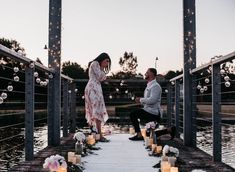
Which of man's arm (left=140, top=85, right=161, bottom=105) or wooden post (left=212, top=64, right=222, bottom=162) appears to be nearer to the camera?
wooden post (left=212, top=64, right=222, bottom=162)

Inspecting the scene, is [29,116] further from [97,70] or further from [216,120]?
[97,70]

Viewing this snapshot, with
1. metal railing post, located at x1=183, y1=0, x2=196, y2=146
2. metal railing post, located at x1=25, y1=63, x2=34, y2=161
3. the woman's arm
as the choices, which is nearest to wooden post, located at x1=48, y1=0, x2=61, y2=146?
the woman's arm

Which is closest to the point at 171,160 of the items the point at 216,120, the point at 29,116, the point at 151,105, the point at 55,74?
the point at 216,120

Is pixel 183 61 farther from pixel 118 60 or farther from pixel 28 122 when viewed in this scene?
pixel 118 60

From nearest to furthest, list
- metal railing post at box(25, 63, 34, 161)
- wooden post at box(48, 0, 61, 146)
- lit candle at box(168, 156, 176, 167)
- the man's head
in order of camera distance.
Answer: lit candle at box(168, 156, 176, 167), metal railing post at box(25, 63, 34, 161), wooden post at box(48, 0, 61, 146), the man's head

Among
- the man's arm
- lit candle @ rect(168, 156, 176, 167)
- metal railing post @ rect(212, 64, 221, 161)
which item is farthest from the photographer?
the man's arm

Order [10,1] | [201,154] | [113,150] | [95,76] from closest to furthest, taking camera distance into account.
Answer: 1. [201,154]
2. [113,150]
3. [95,76]
4. [10,1]

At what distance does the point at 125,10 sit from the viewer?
46.1 feet

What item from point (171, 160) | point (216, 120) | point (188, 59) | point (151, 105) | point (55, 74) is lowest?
point (171, 160)

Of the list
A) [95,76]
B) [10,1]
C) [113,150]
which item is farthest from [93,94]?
[10,1]

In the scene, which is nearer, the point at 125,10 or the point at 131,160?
the point at 131,160

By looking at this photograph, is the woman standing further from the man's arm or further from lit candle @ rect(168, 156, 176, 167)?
lit candle @ rect(168, 156, 176, 167)

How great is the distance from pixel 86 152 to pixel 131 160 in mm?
639

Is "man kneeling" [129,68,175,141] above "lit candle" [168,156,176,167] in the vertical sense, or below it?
above
